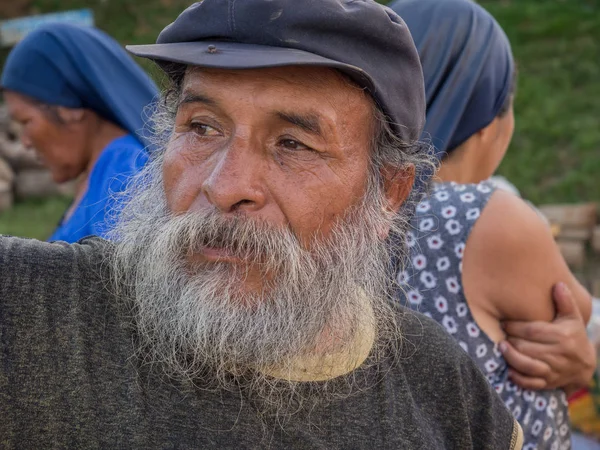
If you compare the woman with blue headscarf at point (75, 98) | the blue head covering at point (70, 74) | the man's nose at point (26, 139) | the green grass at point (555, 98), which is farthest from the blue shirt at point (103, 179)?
the green grass at point (555, 98)

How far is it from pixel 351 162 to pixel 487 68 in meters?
1.16

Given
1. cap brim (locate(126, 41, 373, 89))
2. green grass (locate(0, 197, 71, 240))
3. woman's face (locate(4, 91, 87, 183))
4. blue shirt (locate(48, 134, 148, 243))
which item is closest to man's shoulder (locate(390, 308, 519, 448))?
cap brim (locate(126, 41, 373, 89))

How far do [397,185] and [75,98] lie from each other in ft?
7.97

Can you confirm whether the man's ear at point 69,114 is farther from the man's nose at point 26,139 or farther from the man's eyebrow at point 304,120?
the man's eyebrow at point 304,120

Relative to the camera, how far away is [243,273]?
6.54 ft

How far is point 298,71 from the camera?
2.00 metres

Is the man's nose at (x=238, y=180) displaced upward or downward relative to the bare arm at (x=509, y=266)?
upward

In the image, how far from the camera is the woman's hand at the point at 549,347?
8.78ft

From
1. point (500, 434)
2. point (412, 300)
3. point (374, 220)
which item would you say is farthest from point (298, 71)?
point (500, 434)

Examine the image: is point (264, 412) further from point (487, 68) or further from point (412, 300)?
point (487, 68)

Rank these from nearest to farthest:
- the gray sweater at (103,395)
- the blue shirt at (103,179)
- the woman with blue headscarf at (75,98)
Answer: the gray sweater at (103,395) → the blue shirt at (103,179) → the woman with blue headscarf at (75,98)

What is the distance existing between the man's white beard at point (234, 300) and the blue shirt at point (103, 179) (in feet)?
5.12

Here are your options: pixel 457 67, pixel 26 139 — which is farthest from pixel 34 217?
pixel 457 67

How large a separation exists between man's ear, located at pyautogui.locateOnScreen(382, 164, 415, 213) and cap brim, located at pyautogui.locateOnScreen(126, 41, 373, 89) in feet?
1.14
